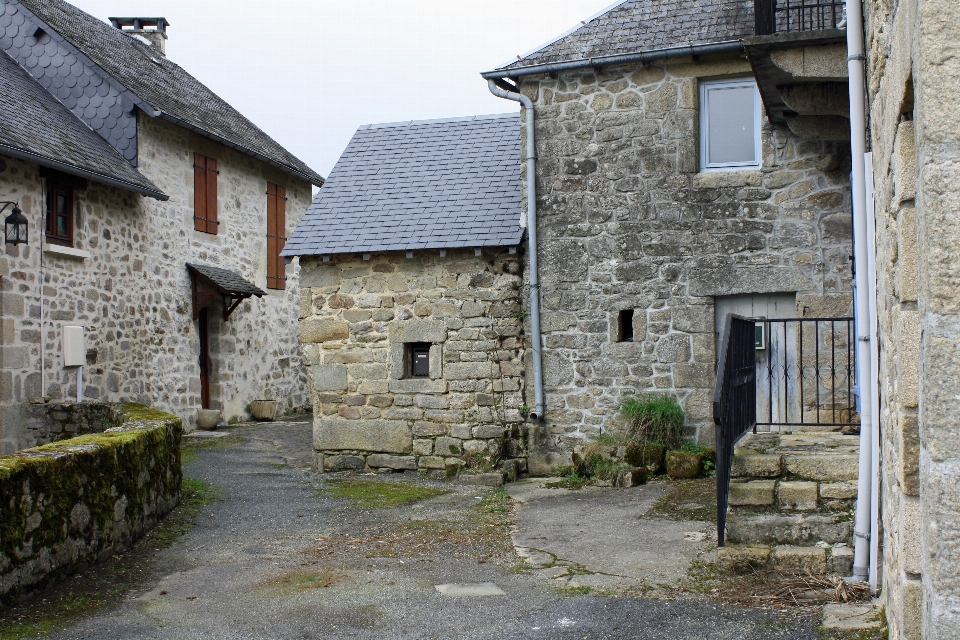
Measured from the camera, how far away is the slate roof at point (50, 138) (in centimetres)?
1072

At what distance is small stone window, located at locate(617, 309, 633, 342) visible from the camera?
31.6 ft

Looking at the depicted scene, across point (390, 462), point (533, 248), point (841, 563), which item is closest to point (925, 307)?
point (841, 563)

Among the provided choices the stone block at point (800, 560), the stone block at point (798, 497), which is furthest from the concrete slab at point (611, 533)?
the stone block at point (798, 497)

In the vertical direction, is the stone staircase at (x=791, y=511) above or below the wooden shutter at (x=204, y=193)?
below

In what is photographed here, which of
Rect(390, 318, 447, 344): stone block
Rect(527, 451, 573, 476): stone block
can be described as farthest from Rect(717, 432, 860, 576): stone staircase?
Rect(390, 318, 447, 344): stone block

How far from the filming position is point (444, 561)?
6.22 m

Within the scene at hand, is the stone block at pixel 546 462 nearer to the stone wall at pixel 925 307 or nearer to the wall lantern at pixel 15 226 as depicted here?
the wall lantern at pixel 15 226

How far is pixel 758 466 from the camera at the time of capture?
18.4ft

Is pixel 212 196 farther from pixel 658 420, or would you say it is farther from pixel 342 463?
pixel 658 420

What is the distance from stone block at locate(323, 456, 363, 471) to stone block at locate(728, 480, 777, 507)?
584 centimetres

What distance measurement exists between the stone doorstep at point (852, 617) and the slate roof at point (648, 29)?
6084 mm

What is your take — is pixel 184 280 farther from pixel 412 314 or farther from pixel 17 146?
pixel 412 314

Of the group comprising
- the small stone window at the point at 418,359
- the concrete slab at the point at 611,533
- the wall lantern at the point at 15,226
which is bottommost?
the concrete slab at the point at 611,533

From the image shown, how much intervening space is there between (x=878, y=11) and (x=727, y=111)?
5.69 m
